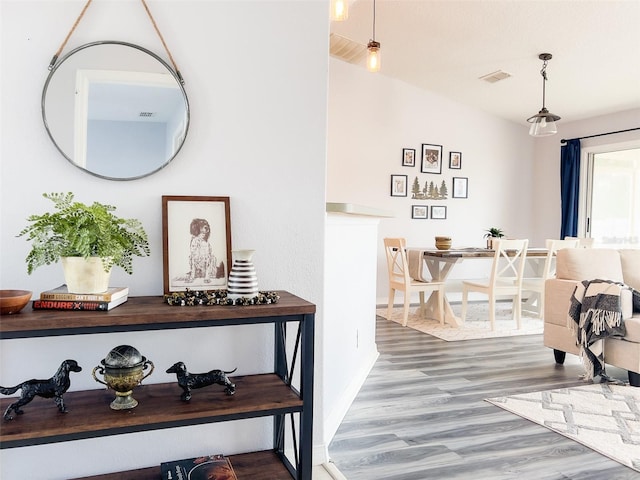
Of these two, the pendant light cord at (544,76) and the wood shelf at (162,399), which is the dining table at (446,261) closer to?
the pendant light cord at (544,76)

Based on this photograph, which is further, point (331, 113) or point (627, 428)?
point (331, 113)

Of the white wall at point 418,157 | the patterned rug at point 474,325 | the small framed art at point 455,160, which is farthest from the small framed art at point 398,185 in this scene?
the patterned rug at point 474,325

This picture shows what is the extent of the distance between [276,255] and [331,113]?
431cm

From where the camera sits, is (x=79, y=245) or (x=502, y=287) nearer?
(x=79, y=245)

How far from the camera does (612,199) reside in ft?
20.4

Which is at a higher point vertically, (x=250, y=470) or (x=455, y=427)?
(x=250, y=470)

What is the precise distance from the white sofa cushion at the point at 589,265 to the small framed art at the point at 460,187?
10.2 ft

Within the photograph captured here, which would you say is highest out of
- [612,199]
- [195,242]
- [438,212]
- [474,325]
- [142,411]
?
[612,199]

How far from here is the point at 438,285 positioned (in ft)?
16.7

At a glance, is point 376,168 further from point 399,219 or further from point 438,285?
point 438,285

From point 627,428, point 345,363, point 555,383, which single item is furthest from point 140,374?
point 555,383

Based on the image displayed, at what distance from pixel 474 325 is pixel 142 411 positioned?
421cm

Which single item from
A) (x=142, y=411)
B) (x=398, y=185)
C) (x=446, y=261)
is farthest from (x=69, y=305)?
(x=398, y=185)

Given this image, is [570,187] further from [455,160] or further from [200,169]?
[200,169]
